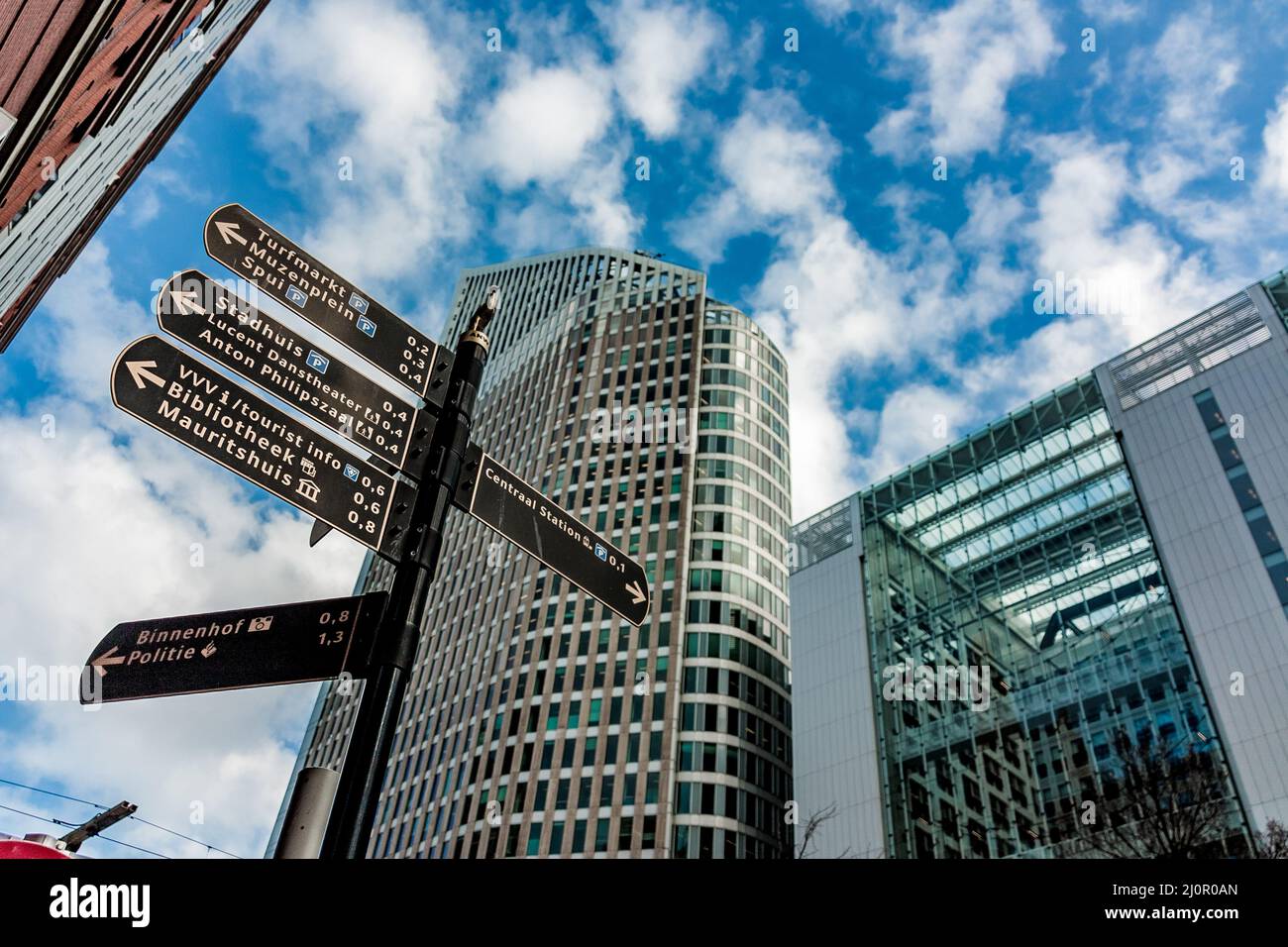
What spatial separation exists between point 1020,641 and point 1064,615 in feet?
14.3

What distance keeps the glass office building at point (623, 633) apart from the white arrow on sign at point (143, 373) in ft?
190

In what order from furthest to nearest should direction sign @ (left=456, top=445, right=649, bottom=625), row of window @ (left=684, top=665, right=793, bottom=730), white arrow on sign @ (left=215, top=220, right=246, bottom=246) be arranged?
row of window @ (left=684, top=665, right=793, bottom=730), direction sign @ (left=456, top=445, right=649, bottom=625), white arrow on sign @ (left=215, top=220, right=246, bottom=246)

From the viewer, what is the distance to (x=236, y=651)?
4477 mm

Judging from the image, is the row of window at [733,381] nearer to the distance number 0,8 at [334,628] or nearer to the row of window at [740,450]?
the row of window at [740,450]

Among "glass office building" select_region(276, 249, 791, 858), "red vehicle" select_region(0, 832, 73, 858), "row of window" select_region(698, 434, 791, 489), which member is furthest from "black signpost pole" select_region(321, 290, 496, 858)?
"row of window" select_region(698, 434, 791, 489)

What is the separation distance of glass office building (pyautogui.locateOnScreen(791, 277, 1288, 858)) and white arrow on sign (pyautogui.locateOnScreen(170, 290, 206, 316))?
111ft

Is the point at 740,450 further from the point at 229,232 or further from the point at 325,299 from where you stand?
the point at 229,232

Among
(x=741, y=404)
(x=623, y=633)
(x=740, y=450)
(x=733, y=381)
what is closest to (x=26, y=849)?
(x=623, y=633)

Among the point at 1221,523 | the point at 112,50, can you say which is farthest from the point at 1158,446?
the point at 112,50

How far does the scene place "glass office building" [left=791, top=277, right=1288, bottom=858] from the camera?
1449 inches

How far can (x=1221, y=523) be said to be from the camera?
39281 millimetres

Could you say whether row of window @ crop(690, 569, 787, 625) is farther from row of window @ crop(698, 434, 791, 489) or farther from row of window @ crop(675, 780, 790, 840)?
row of window @ crop(675, 780, 790, 840)
